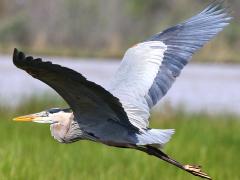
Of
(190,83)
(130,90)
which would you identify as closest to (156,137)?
(130,90)

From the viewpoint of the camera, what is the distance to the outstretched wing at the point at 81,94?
3785mm

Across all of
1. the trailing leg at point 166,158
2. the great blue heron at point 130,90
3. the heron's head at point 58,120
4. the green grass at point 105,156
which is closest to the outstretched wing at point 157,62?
the great blue heron at point 130,90

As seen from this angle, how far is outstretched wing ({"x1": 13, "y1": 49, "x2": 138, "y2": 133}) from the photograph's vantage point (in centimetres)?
379

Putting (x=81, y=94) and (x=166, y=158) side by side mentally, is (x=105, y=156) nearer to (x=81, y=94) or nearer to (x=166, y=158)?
(x=166, y=158)

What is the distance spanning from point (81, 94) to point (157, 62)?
2.99ft

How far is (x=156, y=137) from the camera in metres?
4.18

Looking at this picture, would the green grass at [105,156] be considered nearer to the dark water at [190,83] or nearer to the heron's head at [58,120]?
the heron's head at [58,120]

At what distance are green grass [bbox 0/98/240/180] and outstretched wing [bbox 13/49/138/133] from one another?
891 millimetres

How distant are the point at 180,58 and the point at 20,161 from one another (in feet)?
4.41

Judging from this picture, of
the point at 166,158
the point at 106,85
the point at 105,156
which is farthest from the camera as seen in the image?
the point at 106,85

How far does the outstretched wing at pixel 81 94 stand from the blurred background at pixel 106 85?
908 millimetres

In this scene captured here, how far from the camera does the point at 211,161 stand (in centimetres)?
641

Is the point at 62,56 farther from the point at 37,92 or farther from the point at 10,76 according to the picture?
the point at 37,92

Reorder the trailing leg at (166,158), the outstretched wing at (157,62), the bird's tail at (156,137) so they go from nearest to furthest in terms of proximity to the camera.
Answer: the bird's tail at (156,137) < the trailing leg at (166,158) < the outstretched wing at (157,62)
